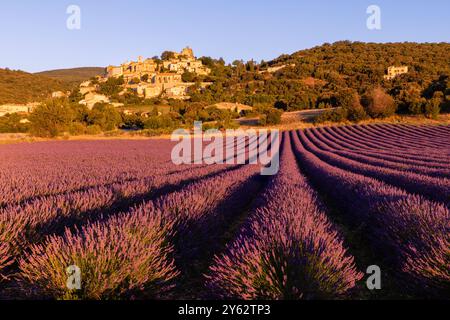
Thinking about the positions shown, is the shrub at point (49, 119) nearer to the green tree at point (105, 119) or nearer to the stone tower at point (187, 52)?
the green tree at point (105, 119)

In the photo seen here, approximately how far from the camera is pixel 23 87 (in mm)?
79250

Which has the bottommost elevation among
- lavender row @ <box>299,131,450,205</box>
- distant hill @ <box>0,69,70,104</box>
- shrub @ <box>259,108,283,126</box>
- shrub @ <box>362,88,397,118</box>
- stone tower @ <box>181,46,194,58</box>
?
lavender row @ <box>299,131,450,205</box>

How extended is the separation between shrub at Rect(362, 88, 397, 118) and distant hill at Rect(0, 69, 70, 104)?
64.9 m

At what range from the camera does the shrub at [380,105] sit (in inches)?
1457

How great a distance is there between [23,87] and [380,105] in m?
84.3

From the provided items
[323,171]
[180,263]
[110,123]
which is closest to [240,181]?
[323,171]

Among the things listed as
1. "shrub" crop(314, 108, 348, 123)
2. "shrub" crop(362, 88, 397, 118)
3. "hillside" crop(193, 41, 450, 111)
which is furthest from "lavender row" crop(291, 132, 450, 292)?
"hillside" crop(193, 41, 450, 111)

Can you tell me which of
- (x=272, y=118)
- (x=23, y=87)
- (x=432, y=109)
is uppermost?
(x=23, y=87)

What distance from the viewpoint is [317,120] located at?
3941 centimetres

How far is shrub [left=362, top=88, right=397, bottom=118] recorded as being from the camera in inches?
1457

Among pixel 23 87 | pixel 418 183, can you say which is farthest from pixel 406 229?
pixel 23 87

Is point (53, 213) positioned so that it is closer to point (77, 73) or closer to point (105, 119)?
point (105, 119)

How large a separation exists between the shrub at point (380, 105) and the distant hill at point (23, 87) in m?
64.9

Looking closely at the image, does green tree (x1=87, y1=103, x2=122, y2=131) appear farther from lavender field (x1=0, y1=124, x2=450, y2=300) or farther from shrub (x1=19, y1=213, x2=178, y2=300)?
shrub (x1=19, y1=213, x2=178, y2=300)
